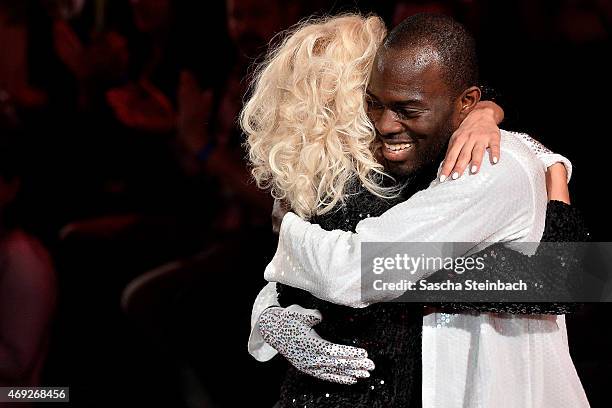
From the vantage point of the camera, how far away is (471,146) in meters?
1.38

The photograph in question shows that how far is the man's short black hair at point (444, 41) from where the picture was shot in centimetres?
141

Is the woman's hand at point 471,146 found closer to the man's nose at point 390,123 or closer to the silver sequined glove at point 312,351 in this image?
the man's nose at point 390,123

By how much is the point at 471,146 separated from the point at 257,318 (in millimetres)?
563

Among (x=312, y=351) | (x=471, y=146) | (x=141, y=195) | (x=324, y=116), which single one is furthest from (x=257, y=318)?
(x=141, y=195)

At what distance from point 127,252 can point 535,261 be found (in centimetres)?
Answer: 184

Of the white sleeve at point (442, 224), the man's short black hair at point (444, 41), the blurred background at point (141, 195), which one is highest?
the man's short black hair at point (444, 41)

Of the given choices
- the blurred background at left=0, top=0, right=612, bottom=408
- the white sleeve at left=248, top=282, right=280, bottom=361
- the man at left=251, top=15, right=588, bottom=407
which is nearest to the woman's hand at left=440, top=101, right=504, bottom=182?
the man at left=251, top=15, right=588, bottom=407

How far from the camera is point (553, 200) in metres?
1.48

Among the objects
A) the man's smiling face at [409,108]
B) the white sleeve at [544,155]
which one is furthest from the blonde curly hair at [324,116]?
the white sleeve at [544,155]

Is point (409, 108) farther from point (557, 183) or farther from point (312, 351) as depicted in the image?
point (312, 351)

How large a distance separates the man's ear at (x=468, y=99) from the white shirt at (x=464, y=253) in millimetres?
92

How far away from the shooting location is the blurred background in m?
2.79

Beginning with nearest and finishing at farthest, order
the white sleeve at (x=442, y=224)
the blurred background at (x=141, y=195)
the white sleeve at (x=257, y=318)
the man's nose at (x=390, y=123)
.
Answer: the white sleeve at (x=442, y=224) < the man's nose at (x=390, y=123) < the white sleeve at (x=257, y=318) < the blurred background at (x=141, y=195)

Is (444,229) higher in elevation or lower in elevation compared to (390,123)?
lower
